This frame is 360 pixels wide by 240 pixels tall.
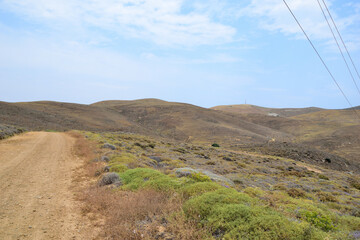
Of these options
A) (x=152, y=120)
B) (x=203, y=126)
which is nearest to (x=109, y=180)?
(x=203, y=126)

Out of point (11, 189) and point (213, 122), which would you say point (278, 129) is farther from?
point (11, 189)

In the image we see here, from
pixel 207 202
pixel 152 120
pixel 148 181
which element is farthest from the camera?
pixel 152 120

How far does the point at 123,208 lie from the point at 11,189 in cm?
570

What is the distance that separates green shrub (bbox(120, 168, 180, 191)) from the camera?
800 centimetres

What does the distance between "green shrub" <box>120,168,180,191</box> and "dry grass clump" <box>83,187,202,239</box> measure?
1.35 ft

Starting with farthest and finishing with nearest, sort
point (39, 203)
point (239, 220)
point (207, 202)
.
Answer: point (39, 203) → point (207, 202) → point (239, 220)

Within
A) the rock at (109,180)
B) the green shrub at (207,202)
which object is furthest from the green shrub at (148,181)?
the green shrub at (207,202)

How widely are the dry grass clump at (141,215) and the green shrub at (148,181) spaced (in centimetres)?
41

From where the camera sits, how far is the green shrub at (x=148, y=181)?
8.00 meters

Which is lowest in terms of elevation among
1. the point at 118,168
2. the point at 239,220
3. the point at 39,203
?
the point at 39,203

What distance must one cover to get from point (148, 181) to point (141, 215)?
232cm

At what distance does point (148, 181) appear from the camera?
857 centimetres

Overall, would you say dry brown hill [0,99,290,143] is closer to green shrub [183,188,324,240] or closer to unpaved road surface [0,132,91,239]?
unpaved road surface [0,132,91,239]

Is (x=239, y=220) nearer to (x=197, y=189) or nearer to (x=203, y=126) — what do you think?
(x=197, y=189)
